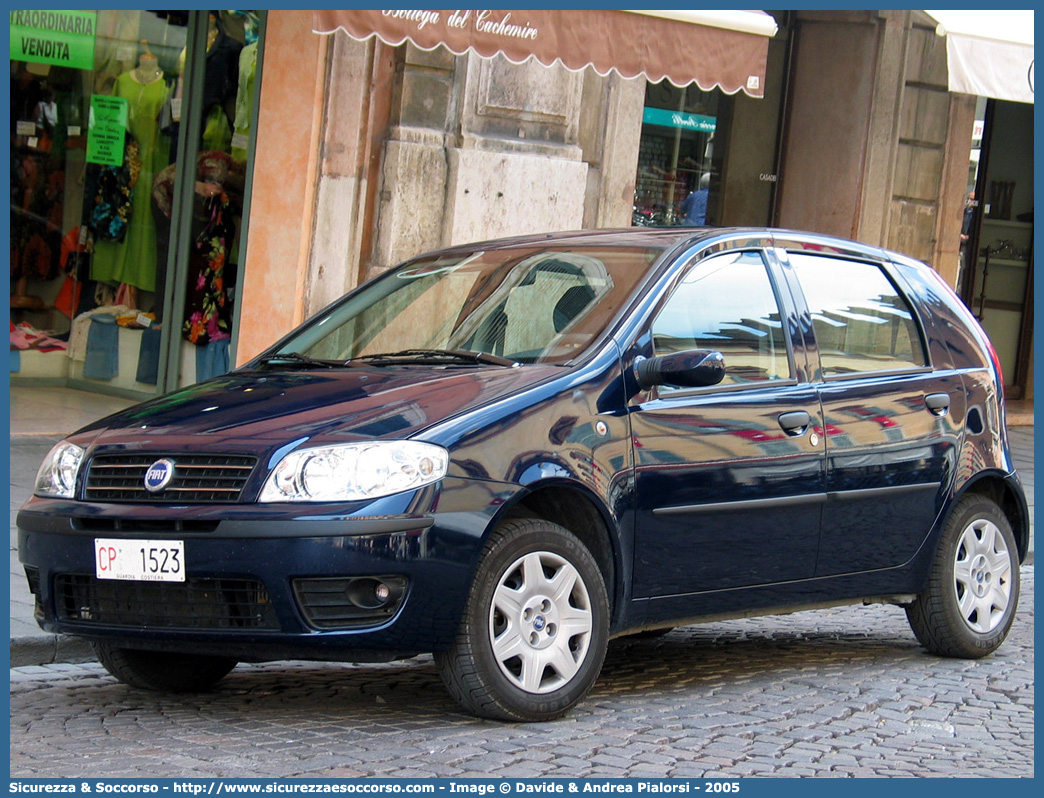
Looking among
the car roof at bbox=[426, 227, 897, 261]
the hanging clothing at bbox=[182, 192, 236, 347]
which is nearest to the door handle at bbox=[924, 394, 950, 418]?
the car roof at bbox=[426, 227, 897, 261]

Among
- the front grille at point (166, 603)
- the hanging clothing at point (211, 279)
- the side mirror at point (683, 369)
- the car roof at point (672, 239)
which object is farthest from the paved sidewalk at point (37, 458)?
the side mirror at point (683, 369)

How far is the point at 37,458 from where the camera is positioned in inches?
394

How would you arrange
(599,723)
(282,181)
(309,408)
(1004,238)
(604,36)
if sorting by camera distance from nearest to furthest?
(309,408) < (599,723) < (604,36) < (282,181) < (1004,238)

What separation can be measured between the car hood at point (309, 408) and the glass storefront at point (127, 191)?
653 centimetres

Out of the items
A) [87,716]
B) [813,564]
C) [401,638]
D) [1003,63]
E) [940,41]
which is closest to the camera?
[401,638]

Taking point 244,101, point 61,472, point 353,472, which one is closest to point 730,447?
point 353,472

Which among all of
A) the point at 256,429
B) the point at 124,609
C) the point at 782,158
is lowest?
the point at 124,609

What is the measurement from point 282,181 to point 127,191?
189cm

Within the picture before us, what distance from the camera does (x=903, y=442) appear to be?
6.39 metres

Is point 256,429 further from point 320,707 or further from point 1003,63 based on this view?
point 1003,63

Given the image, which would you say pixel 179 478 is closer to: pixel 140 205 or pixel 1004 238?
pixel 140 205

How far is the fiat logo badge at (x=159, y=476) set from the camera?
4.86 meters

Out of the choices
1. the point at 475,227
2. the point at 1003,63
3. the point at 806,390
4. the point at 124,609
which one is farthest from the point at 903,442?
the point at 1003,63

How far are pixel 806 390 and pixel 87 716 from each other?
9.25ft
